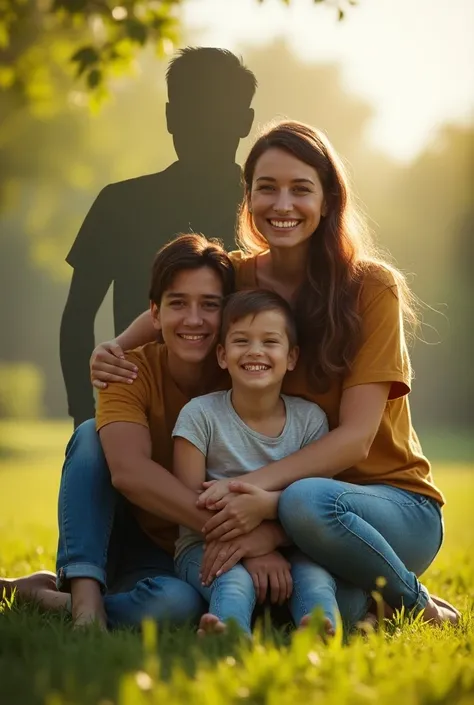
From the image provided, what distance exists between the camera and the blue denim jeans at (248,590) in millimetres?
2908

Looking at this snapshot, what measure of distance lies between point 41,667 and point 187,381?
58.4 inches

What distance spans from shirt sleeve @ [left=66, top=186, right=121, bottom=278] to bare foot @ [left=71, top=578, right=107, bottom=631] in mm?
Result: 2001

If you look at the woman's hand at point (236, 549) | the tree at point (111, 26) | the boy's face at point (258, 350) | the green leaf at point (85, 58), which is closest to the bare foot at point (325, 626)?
the woman's hand at point (236, 549)

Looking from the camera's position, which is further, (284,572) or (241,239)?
(241,239)

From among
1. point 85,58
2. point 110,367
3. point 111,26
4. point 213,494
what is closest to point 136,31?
point 85,58

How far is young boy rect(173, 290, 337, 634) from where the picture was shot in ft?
10.7

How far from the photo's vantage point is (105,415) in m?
3.35

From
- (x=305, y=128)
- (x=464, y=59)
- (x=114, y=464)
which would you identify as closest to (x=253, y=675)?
(x=114, y=464)

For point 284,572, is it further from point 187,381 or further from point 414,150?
point 414,150

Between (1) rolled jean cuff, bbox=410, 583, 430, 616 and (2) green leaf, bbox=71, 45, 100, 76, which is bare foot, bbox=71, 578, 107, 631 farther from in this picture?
(2) green leaf, bbox=71, 45, 100, 76

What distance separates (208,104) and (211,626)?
9.43 ft

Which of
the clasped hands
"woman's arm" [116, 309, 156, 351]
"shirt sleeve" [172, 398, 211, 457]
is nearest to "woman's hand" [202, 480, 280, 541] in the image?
the clasped hands

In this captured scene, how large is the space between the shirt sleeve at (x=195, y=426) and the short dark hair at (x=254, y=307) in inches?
9.4

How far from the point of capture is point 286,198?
347 centimetres
